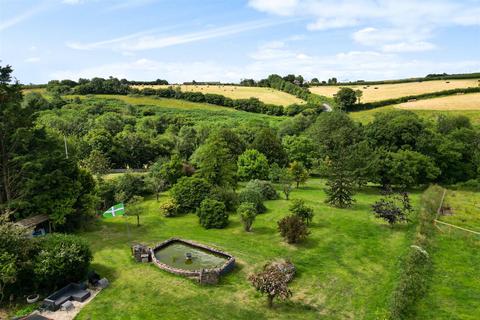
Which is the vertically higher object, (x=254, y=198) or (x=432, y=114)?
(x=432, y=114)

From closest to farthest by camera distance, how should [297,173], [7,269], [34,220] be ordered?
1. [7,269]
2. [34,220]
3. [297,173]

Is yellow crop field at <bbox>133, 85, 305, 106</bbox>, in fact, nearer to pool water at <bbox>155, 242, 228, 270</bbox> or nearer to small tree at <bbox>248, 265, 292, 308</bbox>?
pool water at <bbox>155, 242, 228, 270</bbox>

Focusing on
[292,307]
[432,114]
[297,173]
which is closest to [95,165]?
[297,173]

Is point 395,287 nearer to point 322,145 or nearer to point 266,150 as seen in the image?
point 266,150

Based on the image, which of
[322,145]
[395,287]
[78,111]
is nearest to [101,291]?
[395,287]

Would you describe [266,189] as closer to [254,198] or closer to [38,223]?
[254,198]
